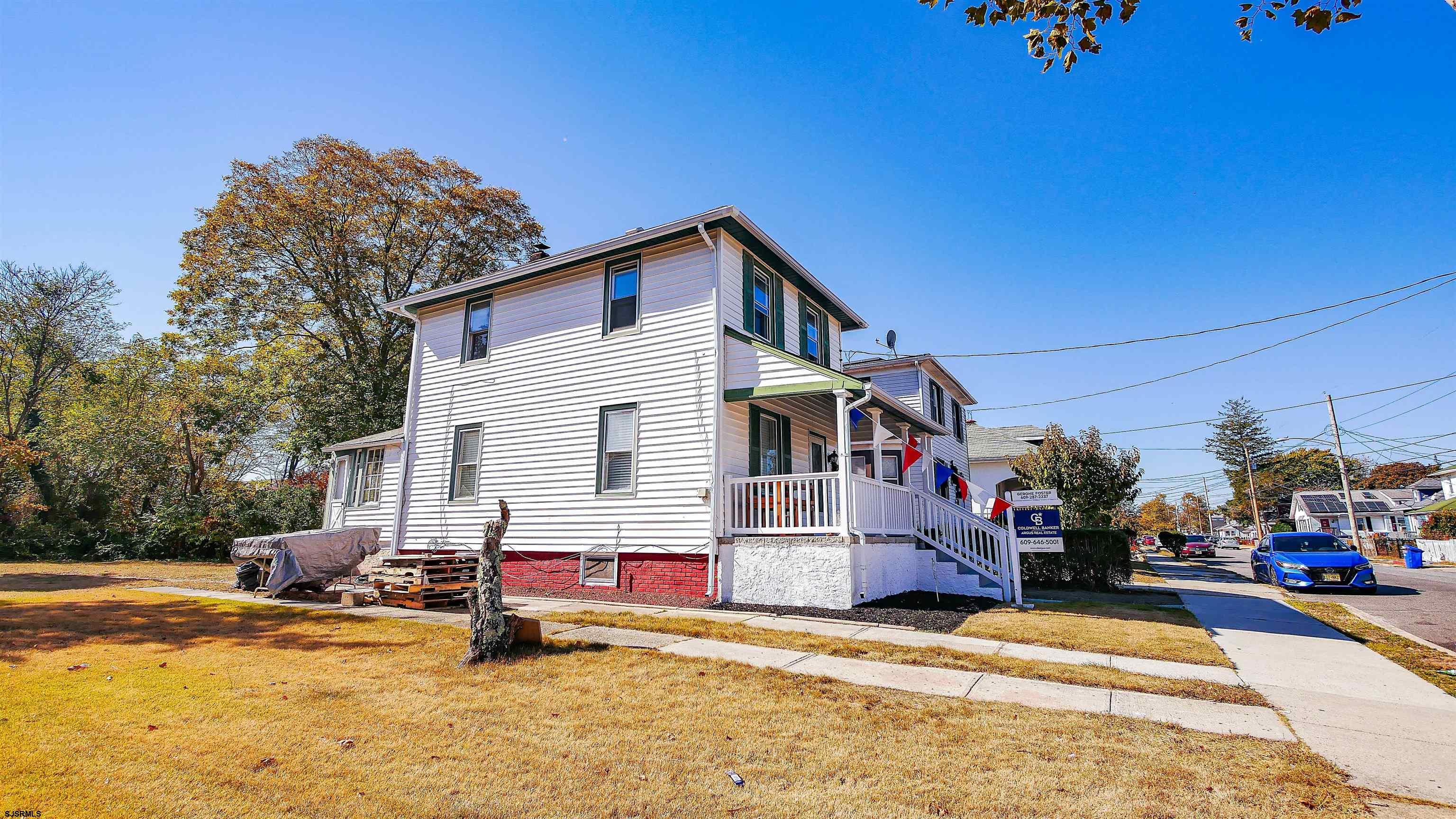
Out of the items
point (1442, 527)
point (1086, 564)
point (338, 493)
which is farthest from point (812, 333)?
point (1442, 527)

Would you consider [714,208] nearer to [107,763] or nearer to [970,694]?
[970,694]

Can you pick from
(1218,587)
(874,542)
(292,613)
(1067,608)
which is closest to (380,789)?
(292,613)

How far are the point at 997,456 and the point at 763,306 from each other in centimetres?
2104

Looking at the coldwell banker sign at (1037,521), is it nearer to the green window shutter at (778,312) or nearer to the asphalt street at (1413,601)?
the asphalt street at (1413,601)

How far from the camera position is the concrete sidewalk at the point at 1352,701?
3.95 metres

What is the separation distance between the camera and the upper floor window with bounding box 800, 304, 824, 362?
52.6 ft

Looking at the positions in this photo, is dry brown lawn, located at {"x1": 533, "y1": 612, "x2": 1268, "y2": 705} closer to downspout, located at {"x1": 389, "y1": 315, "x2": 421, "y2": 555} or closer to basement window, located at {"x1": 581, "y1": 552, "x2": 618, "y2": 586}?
basement window, located at {"x1": 581, "y1": 552, "x2": 618, "y2": 586}

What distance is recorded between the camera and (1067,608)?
11688mm

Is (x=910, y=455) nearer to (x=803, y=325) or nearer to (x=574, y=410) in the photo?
(x=803, y=325)

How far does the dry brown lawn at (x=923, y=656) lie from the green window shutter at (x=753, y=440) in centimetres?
392

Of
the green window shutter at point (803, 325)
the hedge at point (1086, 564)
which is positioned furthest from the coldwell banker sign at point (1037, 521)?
the green window shutter at point (803, 325)

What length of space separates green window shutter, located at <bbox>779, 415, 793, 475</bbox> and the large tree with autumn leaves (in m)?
19.9

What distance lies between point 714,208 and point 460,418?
795cm

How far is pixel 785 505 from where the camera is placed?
1157cm
